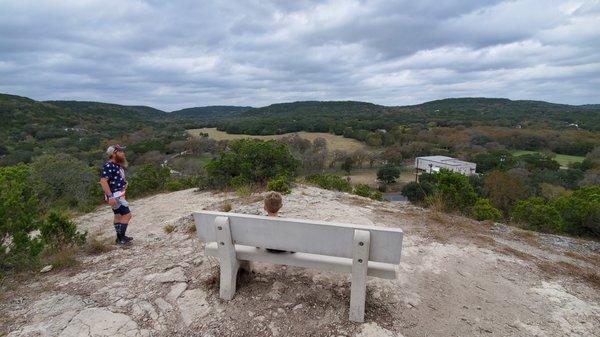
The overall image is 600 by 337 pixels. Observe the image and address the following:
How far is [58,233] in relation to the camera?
483 centimetres

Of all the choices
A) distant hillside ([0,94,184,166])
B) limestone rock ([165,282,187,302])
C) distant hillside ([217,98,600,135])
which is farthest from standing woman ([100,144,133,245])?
distant hillside ([217,98,600,135])

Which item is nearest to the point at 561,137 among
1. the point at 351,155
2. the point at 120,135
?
the point at 351,155

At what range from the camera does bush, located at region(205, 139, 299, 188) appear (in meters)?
10.6

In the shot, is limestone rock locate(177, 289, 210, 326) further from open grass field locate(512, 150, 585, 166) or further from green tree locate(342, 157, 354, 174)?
open grass field locate(512, 150, 585, 166)

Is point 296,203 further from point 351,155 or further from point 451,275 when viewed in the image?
point 351,155

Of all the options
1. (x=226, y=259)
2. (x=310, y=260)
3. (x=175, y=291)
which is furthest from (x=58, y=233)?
(x=310, y=260)

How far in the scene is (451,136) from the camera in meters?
64.6

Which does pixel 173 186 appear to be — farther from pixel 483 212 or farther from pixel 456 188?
pixel 483 212

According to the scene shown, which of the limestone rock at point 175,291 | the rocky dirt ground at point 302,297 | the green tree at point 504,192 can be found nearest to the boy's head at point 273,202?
the rocky dirt ground at point 302,297

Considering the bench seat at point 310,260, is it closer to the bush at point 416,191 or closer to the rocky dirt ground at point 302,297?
the rocky dirt ground at point 302,297

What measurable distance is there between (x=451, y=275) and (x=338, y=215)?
2678 millimetres

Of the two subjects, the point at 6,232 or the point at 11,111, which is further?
the point at 11,111

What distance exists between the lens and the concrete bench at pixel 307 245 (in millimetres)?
2836

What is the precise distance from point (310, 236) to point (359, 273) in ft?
1.63
